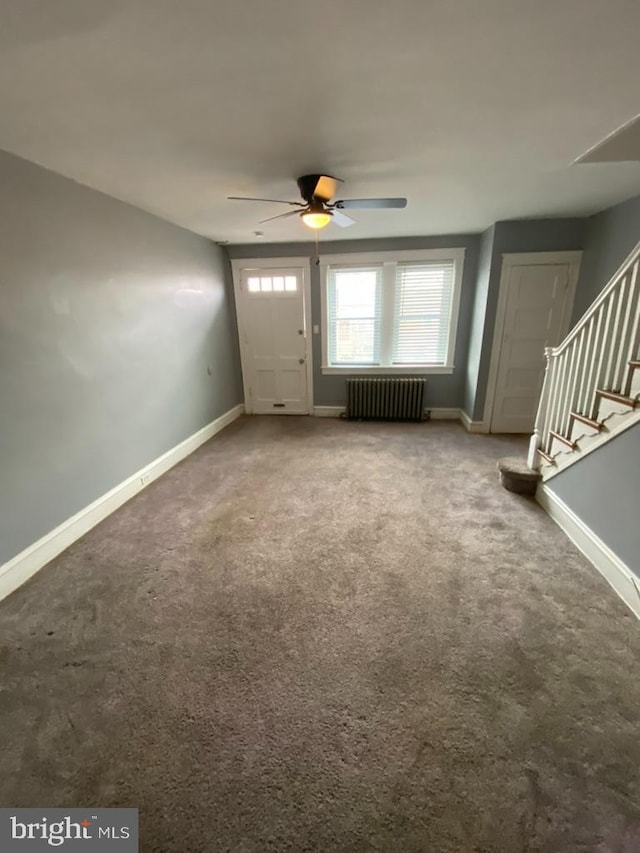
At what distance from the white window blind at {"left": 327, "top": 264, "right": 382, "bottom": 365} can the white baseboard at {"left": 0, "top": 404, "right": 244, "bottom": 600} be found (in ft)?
8.10

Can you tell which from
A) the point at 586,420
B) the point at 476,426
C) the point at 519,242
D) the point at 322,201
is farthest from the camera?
the point at 476,426

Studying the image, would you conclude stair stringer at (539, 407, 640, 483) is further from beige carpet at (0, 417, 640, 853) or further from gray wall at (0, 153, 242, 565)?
gray wall at (0, 153, 242, 565)

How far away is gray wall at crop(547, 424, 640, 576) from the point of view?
198 cm

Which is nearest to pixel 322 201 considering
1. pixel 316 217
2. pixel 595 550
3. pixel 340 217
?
pixel 316 217

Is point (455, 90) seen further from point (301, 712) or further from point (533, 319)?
point (533, 319)

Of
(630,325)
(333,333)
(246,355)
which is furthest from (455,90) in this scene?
(246,355)

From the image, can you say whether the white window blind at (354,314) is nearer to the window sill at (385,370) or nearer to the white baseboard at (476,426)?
the window sill at (385,370)

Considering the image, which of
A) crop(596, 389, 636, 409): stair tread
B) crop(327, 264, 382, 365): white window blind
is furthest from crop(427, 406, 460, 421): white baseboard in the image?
crop(596, 389, 636, 409): stair tread

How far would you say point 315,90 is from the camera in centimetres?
155

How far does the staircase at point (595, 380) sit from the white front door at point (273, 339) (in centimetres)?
323

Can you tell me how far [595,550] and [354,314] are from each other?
385 cm

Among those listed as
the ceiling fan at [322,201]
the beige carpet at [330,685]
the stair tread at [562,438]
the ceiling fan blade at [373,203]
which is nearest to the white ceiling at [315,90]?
the ceiling fan at [322,201]

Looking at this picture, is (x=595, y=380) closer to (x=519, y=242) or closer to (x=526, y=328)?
(x=526, y=328)

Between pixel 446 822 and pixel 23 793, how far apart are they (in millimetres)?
1384
